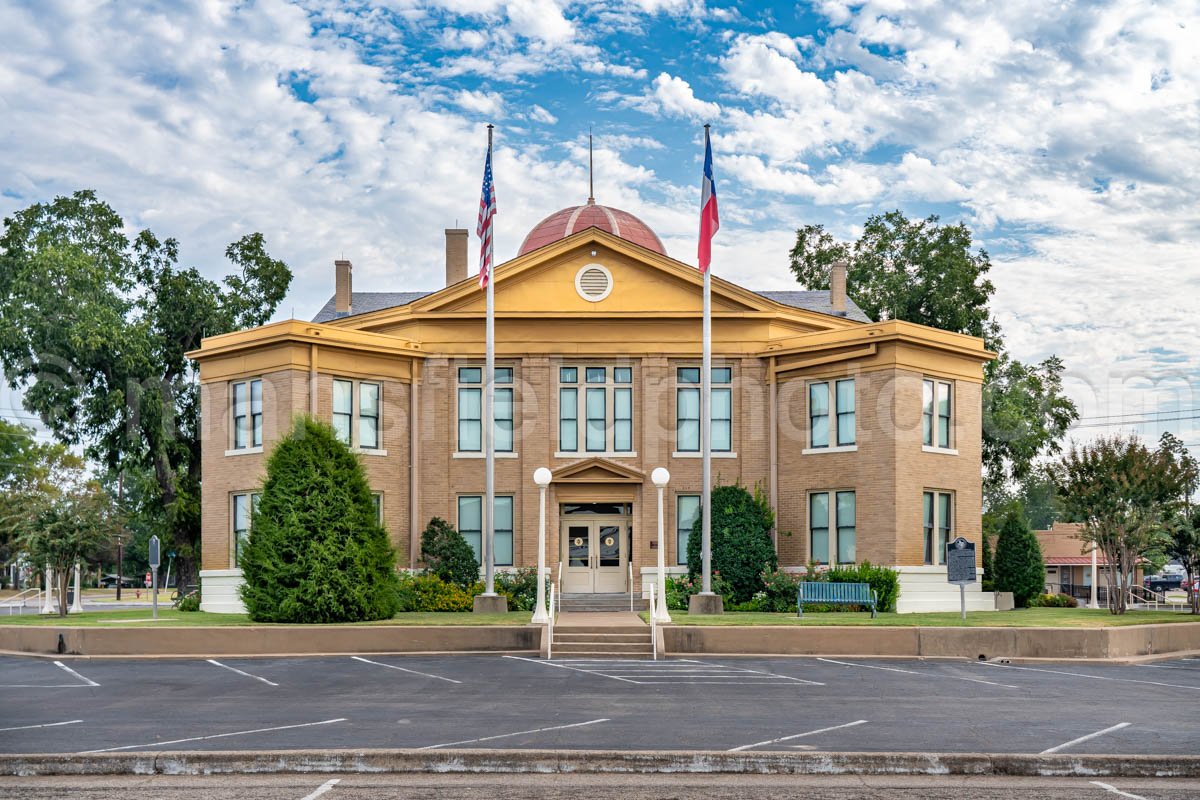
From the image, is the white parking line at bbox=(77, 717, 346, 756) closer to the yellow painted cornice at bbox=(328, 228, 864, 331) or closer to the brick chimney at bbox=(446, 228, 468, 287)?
the yellow painted cornice at bbox=(328, 228, 864, 331)

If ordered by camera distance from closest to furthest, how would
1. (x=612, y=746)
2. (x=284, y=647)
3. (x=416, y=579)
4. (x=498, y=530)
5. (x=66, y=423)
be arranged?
1. (x=612, y=746)
2. (x=284, y=647)
3. (x=416, y=579)
4. (x=498, y=530)
5. (x=66, y=423)

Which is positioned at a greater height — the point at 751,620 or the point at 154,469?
the point at 154,469

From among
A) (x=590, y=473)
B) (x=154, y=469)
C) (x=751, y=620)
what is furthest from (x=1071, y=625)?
(x=154, y=469)

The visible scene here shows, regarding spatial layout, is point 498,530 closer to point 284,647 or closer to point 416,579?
point 416,579

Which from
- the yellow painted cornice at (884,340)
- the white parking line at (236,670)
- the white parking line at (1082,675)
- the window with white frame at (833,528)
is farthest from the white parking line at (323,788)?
the window with white frame at (833,528)

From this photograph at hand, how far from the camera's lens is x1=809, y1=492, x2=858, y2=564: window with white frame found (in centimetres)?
3512

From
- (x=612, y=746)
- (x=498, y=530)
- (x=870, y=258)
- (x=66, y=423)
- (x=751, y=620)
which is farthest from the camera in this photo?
(x=870, y=258)

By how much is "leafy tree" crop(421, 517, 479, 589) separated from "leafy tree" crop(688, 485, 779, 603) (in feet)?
20.1

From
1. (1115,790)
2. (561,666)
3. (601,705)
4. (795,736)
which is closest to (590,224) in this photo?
(561,666)

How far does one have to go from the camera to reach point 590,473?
1444 inches

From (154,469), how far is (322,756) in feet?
121

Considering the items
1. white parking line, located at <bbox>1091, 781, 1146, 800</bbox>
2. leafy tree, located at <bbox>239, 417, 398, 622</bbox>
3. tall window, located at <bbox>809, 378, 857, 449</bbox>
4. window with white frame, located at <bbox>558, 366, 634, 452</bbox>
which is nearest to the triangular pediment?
window with white frame, located at <bbox>558, 366, 634, 452</bbox>

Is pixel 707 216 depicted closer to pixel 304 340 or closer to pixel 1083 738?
pixel 304 340

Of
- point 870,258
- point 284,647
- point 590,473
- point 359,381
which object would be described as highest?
point 870,258
